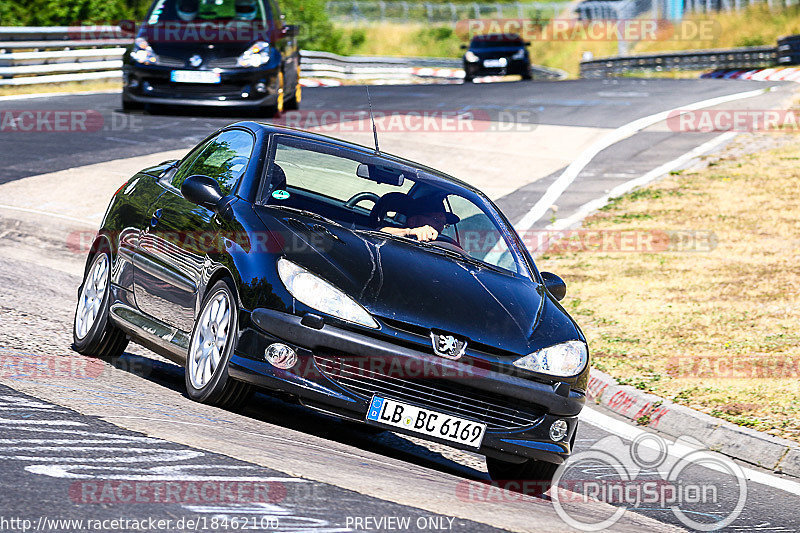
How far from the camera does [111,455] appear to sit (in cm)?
512

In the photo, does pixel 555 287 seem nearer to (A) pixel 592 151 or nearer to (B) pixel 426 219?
(B) pixel 426 219

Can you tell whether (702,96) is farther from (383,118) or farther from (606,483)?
(606,483)

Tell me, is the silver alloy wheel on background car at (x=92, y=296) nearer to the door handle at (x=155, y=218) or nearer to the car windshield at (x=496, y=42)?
the door handle at (x=155, y=218)

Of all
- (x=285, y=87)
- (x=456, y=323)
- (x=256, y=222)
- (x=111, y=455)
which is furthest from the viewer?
(x=285, y=87)

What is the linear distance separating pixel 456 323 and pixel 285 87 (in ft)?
50.5

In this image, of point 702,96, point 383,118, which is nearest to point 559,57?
point 702,96

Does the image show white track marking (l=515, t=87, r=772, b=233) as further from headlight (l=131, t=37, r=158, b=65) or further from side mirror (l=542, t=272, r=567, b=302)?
side mirror (l=542, t=272, r=567, b=302)

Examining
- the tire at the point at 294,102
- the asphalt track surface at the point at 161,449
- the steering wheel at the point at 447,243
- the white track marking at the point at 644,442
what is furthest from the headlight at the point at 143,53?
the steering wheel at the point at 447,243

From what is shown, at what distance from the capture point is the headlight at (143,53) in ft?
62.7

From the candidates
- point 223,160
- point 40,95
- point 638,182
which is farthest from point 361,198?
point 40,95

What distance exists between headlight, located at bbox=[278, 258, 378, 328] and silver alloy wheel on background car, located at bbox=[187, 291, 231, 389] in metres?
0.38

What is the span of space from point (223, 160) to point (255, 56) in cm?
1224

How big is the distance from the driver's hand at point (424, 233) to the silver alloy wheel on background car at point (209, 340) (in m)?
1.32

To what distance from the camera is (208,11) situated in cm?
2016
